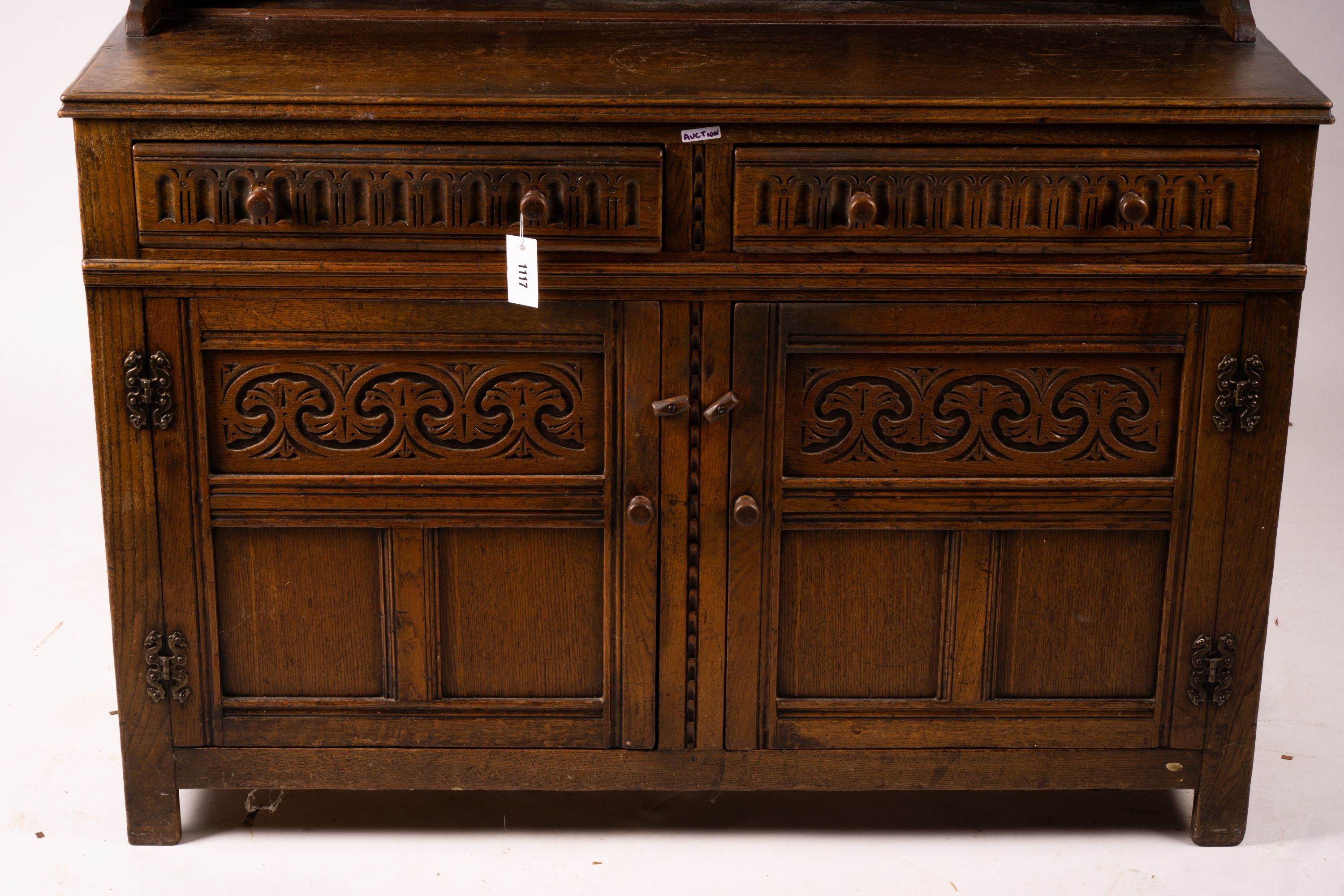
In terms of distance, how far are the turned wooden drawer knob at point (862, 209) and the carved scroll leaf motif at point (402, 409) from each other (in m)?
0.50

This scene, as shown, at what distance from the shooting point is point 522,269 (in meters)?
2.69

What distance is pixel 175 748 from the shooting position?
9.66 ft

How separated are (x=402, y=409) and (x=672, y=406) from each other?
1.45 feet

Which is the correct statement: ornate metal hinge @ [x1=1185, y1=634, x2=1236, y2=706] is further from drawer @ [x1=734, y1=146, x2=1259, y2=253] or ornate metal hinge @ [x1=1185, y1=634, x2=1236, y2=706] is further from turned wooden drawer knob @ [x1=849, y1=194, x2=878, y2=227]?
turned wooden drawer knob @ [x1=849, y1=194, x2=878, y2=227]

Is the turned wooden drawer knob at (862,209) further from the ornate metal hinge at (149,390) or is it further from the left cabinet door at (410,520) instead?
the ornate metal hinge at (149,390)

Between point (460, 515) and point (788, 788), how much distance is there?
2.43 ft

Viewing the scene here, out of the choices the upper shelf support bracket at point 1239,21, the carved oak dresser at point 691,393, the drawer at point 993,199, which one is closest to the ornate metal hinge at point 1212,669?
the carved oak dresser at point 691,393

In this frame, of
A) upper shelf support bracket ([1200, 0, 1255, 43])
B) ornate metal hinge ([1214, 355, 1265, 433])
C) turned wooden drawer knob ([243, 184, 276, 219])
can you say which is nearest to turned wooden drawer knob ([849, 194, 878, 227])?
ornate metal hinge ([1214, 355, 1265, 433])

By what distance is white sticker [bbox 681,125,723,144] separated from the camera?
266 cm

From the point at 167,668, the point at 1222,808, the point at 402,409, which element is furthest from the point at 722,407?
the point at 1222,808

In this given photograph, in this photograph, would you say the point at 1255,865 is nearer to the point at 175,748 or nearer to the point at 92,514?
the point at 175,748

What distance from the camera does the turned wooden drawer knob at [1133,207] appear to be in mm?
2664

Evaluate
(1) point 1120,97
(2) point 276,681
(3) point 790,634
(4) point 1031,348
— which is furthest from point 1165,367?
(2) point 276,681

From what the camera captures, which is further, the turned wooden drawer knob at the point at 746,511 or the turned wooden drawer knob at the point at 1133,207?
the turned wooden drawer knob at the point at 746,511
